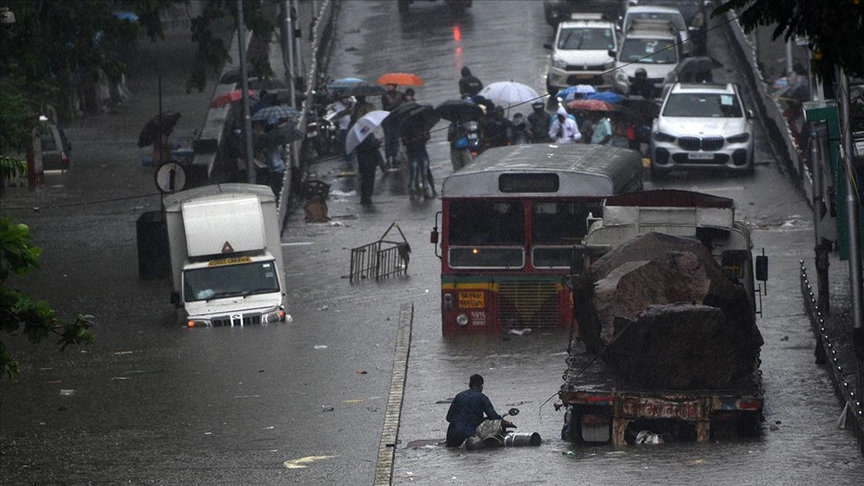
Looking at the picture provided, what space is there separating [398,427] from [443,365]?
134 inches

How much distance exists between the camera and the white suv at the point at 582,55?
40281 mm

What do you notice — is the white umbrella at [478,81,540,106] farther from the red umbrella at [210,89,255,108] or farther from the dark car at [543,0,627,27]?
the dark car at [543,0,627,27]

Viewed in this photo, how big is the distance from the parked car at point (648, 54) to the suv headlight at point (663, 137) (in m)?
5.17

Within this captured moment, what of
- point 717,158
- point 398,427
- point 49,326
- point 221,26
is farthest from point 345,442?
point 221,26

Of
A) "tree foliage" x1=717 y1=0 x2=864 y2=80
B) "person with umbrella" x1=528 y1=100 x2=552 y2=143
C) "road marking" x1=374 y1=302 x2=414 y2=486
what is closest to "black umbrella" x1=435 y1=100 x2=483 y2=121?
"person with umbrella" x1=528 y1=100 x2=552 y2=143

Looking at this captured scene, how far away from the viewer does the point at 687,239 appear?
1806 centimetres

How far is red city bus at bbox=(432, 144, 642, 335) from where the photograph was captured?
22.6 metres

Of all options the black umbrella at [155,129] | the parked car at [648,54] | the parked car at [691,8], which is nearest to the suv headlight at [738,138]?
the parked car at [648,54]

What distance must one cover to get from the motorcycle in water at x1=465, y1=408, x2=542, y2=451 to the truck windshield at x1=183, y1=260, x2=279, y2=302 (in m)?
9.77

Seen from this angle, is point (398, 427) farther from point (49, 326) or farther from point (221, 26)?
point (221, 26)

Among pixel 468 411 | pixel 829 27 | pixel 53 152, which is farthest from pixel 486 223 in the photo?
pixel 53 152

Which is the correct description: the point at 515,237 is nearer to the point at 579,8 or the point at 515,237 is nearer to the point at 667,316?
the point at 667,316

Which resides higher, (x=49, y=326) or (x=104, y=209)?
(x=49, y=326)

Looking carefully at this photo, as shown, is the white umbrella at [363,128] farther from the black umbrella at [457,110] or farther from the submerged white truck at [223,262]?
the submerged white truck at [223,262]
